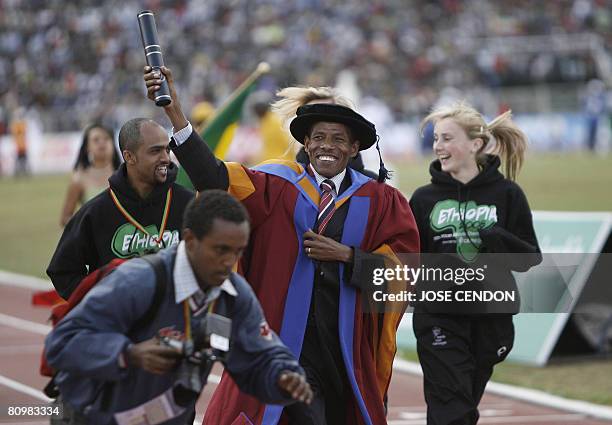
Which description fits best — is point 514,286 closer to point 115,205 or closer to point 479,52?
point 115,205

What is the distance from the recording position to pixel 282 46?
1796 inches

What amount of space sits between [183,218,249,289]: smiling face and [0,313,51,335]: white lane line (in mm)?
8950

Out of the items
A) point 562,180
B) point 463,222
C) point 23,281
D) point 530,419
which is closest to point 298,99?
point 463,222

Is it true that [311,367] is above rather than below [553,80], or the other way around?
below

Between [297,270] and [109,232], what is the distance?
982mm

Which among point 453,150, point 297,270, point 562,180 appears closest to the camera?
point 297,270

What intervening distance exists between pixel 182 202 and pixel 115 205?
35 centimetres

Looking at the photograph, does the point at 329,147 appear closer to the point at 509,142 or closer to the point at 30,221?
the point at 509,142

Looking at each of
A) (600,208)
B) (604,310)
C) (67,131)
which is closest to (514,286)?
(604,310)

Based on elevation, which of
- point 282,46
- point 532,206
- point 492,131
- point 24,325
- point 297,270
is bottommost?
point 24,325

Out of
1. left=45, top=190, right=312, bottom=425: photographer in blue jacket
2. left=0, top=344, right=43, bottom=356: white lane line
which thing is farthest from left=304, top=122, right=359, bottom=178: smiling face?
left=0, top=344, right=43, bottom=356: white lane line

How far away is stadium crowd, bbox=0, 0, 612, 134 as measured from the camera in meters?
42.4

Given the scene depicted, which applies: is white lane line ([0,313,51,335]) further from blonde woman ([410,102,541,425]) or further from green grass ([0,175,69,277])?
blonde woman ([410,102,541,425])

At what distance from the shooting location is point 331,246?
5.83 meters
